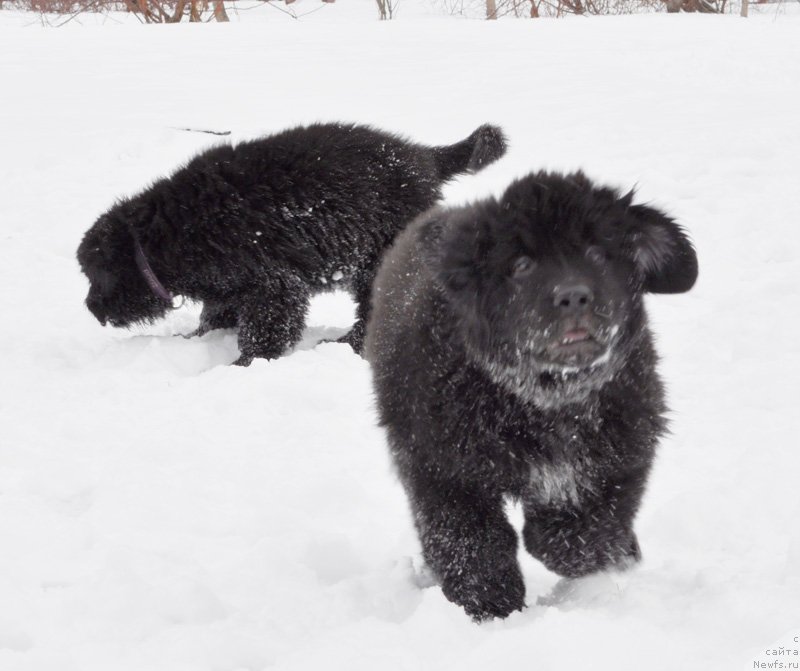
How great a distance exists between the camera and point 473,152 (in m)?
6.50

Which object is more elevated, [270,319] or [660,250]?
[660,250]

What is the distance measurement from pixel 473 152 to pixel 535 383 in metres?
3.66

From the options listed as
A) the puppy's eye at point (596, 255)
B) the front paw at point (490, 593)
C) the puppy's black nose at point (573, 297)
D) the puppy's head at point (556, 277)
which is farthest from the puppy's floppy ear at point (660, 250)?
the front paw at point (490, 593)

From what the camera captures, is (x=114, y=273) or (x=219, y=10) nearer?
(x=114, y=273)

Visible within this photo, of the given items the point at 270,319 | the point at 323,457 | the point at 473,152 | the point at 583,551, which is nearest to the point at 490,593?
the point at 583,551

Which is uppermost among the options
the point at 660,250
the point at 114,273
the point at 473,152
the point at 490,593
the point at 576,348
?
the point at 660,250

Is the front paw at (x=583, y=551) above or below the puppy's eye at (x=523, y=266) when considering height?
below

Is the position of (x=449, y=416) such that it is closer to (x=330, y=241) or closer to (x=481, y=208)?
(x=481, y=208)

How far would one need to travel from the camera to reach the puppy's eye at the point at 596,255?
3000 mm

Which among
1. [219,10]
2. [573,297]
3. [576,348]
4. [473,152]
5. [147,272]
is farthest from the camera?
[219,10]

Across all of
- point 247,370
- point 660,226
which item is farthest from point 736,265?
point 660,226

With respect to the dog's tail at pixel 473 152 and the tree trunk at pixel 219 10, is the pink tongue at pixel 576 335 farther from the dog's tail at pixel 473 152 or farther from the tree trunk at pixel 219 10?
the tree trunk at pixel 219 10

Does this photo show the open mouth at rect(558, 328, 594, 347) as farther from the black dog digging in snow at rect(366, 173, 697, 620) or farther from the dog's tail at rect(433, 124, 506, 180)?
the dog's tail at rect(433, 124, 506, 180)

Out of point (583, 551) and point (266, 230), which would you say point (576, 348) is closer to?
point (583, 551)
